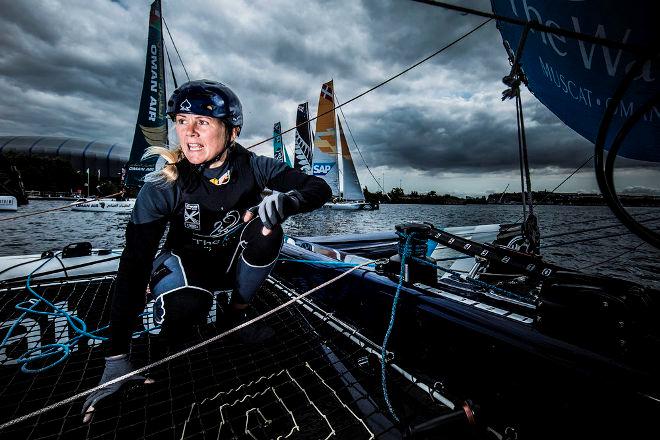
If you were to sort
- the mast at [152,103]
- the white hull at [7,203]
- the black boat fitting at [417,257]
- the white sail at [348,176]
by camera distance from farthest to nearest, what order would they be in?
the white sail at [348,176] < the white hull at [7,203] < the mast at [152,103] < the black boat fitting at [417,257]

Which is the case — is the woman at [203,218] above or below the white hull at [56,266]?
above

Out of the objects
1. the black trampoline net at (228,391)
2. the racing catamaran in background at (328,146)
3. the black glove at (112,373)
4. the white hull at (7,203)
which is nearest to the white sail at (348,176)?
the racing catamaran in background at (328,146)

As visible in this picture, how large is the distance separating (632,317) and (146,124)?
15453mm

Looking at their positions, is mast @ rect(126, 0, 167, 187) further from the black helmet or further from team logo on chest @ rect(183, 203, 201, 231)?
team logo on chest @ rect(183, 203, 201, 231)

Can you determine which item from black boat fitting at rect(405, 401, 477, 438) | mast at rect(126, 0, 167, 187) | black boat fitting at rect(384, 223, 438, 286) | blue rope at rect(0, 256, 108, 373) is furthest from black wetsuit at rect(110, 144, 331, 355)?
mast at rect(126, 0, 167, 187)

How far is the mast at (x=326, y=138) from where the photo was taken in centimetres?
2711

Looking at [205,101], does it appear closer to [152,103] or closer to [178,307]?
[178,307]

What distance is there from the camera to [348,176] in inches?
1367

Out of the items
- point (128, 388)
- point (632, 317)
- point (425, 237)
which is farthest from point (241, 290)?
point (632, 317)

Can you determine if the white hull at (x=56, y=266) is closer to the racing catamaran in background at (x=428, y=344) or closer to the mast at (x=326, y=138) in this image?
the racing catamaran in background at (x=428, y=344)

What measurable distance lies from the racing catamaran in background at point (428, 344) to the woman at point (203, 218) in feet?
A: 1.29

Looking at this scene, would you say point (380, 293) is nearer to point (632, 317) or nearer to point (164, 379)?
point (632, 317)

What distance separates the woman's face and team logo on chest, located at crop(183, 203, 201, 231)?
0.32m

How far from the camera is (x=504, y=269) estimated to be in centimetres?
298
